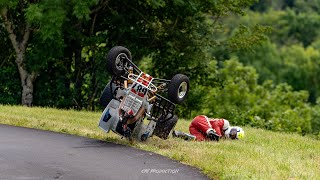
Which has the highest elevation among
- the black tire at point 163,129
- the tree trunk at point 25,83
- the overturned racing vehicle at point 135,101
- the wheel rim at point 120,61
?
the wheel rim at point 120,61

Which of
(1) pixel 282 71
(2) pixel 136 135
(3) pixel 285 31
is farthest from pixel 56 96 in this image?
(3) pixel 285 31

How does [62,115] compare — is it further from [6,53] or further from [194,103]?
[194,103]

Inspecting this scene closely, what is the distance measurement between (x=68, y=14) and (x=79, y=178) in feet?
47.9

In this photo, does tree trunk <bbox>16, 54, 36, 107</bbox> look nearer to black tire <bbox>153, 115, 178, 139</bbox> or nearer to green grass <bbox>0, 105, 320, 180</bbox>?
green grass <bbox>0, 105, 320, 180</bbox>

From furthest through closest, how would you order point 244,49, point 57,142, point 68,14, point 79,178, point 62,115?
point 244,49 → point 68,14 → point 62,115 → point 57,142 → point 79,178

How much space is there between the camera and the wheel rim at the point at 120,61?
13.3 meters

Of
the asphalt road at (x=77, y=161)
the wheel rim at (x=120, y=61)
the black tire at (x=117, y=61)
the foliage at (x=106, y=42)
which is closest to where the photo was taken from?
the asphalt road at (x=77, y=161)

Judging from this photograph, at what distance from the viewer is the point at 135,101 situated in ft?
42.4

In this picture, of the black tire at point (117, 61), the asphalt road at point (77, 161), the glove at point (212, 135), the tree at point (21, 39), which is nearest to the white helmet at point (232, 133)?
the glove at point (212, 135)

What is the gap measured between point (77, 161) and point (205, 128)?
4.18 m

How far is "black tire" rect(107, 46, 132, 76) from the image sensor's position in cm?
1314

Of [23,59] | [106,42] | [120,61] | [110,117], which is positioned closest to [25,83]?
[23,59]

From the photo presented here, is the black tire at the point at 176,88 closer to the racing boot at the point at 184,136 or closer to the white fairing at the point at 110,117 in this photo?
the white fairing at the point at 110,117

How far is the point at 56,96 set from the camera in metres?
26.3
